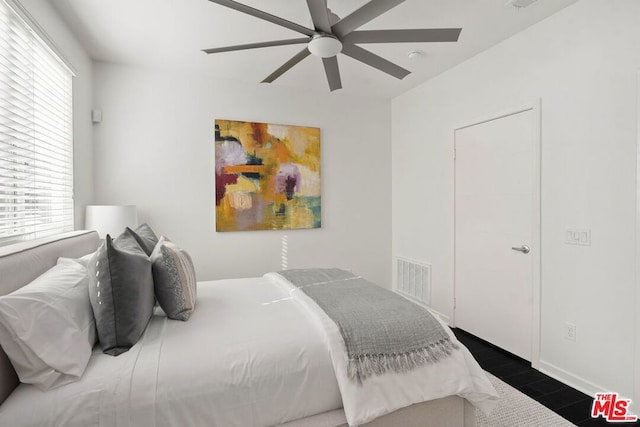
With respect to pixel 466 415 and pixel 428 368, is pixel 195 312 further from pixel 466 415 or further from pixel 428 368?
pixel 466 415

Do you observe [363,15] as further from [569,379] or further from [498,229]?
[569,379]

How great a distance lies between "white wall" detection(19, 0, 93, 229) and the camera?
231cm

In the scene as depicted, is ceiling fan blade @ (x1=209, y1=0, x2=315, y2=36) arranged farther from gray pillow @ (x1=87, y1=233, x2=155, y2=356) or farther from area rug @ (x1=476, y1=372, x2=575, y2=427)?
area rug @ (x1=476, y1=372, x2=575, y2=427)

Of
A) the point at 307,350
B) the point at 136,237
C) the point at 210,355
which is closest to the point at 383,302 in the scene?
the point at 307,350

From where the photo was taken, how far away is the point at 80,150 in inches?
114

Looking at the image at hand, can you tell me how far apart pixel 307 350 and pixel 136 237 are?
123 cm

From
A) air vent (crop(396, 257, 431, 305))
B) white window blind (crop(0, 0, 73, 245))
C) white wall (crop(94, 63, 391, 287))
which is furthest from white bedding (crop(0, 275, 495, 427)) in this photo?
air vent (crop(396, 257, 431, 305))

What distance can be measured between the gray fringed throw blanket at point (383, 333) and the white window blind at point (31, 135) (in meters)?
1.81

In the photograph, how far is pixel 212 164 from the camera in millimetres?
3625

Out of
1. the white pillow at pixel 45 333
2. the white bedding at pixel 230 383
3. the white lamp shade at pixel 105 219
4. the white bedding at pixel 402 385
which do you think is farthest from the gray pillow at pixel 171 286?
the white lamp shade at pixel 105 219

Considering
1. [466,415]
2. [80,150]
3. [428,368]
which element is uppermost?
[80,150]

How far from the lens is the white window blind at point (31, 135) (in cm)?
179

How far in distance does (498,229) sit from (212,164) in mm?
2950

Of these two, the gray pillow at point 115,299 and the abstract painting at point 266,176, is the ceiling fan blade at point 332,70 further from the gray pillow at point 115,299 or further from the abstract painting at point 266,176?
the gray pillow at point 115,299
